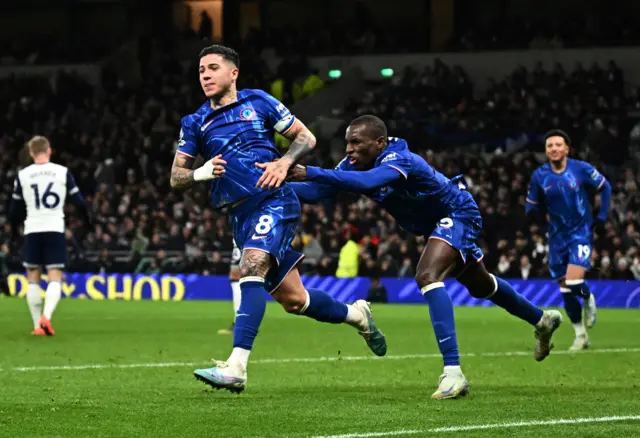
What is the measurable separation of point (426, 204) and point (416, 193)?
158 millimetres

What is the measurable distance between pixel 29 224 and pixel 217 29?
93.7ft

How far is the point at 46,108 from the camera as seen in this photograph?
3903 cm

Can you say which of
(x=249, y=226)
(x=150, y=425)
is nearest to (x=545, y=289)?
(x=249, y=226)

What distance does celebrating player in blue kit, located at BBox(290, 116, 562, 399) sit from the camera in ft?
27.5

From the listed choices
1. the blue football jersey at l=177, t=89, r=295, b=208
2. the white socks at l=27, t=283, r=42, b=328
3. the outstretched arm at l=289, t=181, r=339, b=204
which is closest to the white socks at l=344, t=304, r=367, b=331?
Answer: the outstretched arm at l=289, t=181, r=339, b=204

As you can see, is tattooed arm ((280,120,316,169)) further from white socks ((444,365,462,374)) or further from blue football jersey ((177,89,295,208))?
white socks ((444,365,462,374))

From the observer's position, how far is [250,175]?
8695mm

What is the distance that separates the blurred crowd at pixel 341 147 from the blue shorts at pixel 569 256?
1162 cm

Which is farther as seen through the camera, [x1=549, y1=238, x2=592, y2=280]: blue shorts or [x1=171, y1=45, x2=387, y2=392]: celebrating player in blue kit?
[x1=549, y1=238, x2=592, y2=280]: blue shorts

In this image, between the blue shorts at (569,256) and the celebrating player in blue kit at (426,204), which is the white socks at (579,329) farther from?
the celebrating player in blue kit at (426,204)

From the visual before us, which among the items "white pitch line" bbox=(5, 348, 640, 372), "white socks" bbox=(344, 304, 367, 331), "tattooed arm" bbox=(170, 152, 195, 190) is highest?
"tattooed arm" bbox=(170, 152, 195, 190)

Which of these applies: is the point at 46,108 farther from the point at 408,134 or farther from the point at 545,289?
the point at 545,289

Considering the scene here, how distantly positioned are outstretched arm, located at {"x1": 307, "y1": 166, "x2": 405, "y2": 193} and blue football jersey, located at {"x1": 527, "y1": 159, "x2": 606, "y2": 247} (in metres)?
6.22

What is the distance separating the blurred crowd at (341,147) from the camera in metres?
28.0
